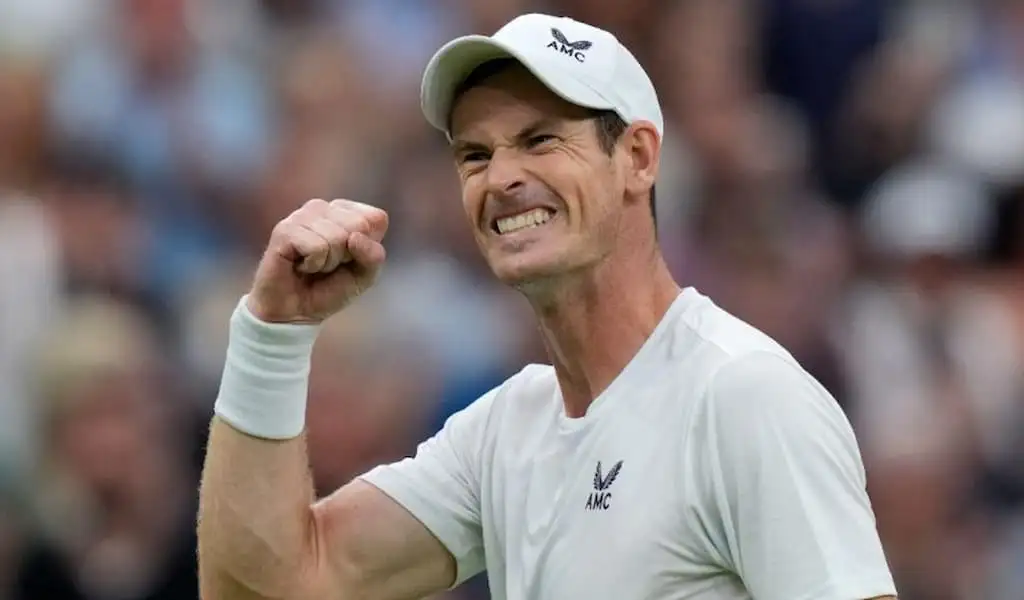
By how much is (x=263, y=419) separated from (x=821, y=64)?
4.89 m

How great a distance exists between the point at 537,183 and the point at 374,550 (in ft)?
2.65

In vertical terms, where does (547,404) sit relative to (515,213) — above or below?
below

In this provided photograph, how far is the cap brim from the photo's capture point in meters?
3.26

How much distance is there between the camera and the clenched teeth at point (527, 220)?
3285mm

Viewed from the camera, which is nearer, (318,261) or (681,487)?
(681,487)

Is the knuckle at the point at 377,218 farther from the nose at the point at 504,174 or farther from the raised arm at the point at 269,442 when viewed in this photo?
the nose at the point at 504,174

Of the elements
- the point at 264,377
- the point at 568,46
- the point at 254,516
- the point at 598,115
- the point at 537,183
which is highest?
the point at 568,46

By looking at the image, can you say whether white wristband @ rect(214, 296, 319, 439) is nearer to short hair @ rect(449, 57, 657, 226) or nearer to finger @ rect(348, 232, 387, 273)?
finger @ rect(348, 232, 387, 273)

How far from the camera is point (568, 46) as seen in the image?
11.0ft

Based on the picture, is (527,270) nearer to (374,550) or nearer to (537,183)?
(537,183)

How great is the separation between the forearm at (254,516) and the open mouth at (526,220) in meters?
0.59

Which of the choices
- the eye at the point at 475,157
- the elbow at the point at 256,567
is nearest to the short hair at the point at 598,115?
the eye at the point at 475,157

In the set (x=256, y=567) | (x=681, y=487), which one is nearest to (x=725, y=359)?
(x=681, y=487)

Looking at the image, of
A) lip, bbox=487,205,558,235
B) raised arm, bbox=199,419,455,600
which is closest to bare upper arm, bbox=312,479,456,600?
raised arm, bbox=199,419,455,600
